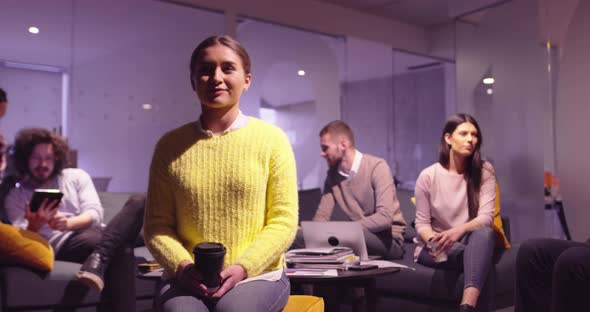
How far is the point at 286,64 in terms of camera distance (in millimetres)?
6184

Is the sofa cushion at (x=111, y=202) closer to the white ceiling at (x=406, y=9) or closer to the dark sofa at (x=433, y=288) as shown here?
the dark sofa at (x=433, y=288)

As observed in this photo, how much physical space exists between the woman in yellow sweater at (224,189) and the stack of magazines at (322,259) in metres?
0.80

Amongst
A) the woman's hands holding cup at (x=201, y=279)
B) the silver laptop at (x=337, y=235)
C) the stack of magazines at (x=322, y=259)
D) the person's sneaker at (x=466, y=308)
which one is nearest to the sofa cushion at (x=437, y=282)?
the person's sneaker at (x=466, y=308)

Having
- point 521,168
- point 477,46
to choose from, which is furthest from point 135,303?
point 477,46

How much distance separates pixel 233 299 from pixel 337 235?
145 centimetres

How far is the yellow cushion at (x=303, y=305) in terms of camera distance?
1698 mm

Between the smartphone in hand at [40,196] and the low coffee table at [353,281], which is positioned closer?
the low coffee table at [353,281]

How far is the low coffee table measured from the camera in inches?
89.3

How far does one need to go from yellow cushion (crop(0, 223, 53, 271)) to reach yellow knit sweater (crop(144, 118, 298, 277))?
148 centimetres

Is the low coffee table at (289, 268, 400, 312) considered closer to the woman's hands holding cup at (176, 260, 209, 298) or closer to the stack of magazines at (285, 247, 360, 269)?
the stack of magazines at (285, 247, 360, 269)

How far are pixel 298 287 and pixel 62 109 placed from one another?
9.88 ft

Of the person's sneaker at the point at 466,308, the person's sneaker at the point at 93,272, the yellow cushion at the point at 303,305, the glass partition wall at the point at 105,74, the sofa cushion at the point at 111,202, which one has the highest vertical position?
the glass partition wall at the point at 105,74

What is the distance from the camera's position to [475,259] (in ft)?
9.25

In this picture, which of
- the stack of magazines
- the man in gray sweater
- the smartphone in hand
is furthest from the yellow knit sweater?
the man in gray sweater
